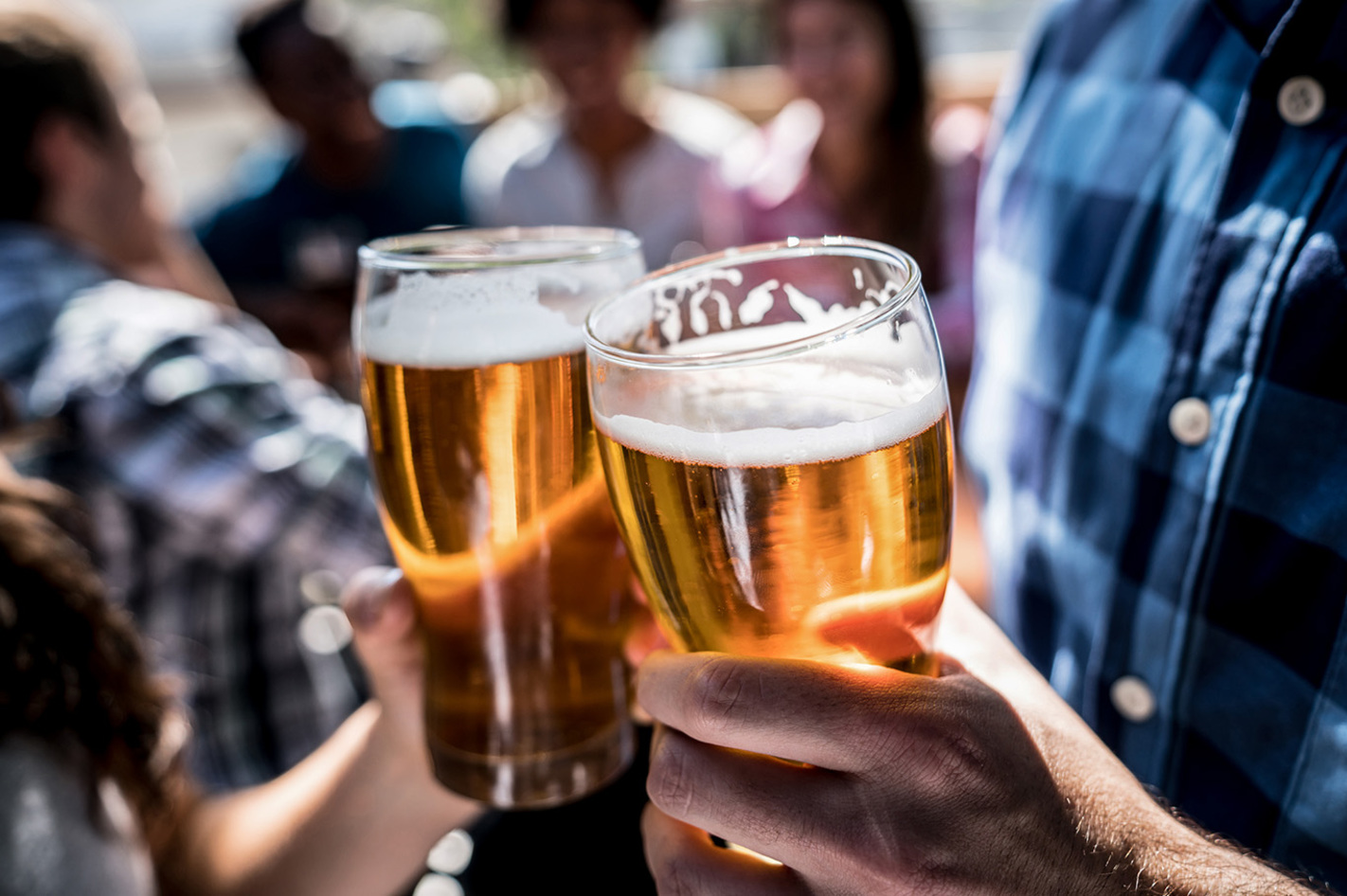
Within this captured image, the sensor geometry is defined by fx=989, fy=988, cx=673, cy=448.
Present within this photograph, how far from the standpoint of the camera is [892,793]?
60 centimetres

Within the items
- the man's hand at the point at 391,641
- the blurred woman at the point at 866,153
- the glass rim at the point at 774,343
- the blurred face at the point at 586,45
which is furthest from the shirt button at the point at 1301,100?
the blurred face at the point at 586,45

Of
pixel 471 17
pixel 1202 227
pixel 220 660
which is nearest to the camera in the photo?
pixel 1202 227

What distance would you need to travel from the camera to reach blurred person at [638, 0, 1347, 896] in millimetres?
606

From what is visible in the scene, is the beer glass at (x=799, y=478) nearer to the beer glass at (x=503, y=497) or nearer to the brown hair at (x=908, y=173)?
the beer glass at (x=503, y=497)

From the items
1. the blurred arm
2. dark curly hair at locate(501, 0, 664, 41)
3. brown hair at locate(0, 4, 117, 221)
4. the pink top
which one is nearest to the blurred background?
dark curly hair at locate(501, 0, 664, 41)

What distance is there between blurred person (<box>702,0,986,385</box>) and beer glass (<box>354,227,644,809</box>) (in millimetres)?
2704

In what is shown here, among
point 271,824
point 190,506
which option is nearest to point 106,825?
point 271,824

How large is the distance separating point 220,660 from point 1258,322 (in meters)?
2.16

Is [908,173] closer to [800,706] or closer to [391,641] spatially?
[391,641]

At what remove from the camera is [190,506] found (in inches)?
79.4

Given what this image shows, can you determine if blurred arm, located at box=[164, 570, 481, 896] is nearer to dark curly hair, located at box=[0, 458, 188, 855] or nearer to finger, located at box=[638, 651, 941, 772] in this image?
dark curly hair, located at box=[0, 458, 188, 855]

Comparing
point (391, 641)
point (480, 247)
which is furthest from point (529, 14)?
point (391, 641)

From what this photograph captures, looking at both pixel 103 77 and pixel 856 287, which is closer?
pixel 856 287

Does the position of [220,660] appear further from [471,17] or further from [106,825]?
[471,17]
